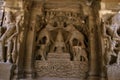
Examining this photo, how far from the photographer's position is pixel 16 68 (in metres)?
4.93

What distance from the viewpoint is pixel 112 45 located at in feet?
16.4

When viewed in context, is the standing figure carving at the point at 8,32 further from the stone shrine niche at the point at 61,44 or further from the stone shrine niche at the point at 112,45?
the stone shrine niche at the point at 112,45

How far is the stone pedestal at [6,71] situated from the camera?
15.5 feet

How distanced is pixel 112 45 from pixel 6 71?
2126 millimetres

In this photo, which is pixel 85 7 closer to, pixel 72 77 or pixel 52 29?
pixel 52 29

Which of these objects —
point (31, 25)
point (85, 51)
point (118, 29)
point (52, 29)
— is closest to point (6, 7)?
point (31, 25)

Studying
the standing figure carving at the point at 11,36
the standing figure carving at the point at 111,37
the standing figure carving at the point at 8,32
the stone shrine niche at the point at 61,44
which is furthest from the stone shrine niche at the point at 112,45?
the standing figure carving at the point at 8,32

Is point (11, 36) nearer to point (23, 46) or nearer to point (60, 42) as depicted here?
point (23, 46)

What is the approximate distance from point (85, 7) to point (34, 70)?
198 centimetres

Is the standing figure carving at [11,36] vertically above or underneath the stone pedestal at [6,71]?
above

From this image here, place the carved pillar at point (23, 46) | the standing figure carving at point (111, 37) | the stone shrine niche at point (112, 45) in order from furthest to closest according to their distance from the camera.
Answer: the carved pillar at point (23, 46) < the standing figure carving at point (111, 37) < the stone shrine niche at point (112, 45)

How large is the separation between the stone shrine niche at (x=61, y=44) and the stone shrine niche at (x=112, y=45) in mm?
594

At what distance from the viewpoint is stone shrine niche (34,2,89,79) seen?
5230 millimetres

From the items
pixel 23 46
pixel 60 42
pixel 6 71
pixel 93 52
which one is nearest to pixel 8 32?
pixel 23 46
